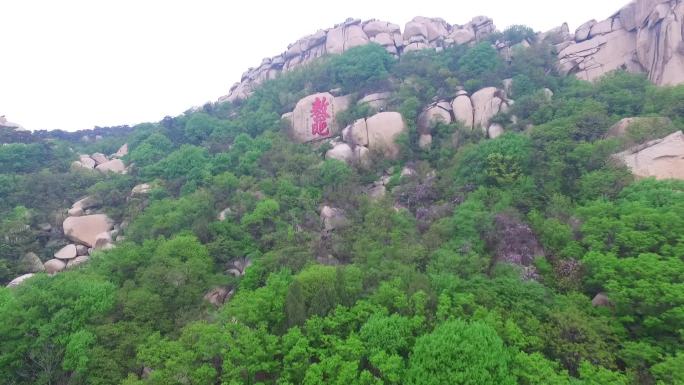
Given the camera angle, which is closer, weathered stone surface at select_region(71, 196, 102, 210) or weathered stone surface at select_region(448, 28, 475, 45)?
weathered stone surface at select_region(71, 196, 102, 210)

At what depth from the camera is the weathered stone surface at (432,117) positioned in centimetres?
2538

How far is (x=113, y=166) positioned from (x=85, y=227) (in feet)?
29.4

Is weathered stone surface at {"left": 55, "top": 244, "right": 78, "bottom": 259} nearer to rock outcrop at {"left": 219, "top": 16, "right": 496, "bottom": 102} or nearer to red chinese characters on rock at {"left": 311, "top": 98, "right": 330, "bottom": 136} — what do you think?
red chinese characters on rock at {"left": 311, "top": 98, "right": 330, "bottom": 136}

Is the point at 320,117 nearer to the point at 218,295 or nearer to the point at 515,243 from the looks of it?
the point at 218,295

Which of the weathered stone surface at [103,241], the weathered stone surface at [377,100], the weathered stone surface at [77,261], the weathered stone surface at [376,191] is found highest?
the weathered stone surface at [377,100]

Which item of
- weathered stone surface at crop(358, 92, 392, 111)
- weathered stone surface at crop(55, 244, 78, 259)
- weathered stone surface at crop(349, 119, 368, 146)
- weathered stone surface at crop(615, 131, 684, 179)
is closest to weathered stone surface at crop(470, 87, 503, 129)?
weathered stone surface at crop(358, 92, 392, 111)

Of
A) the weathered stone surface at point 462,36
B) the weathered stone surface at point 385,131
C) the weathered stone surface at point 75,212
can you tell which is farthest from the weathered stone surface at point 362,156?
the weathered stone surface at point 75,212

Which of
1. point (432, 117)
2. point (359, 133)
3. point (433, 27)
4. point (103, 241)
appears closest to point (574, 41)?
point (433, 27)

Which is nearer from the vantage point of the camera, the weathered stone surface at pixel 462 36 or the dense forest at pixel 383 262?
the dense forest at pixel 383 262

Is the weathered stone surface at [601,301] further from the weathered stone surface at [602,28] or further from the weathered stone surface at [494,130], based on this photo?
the weathered stone surface at [602,28]

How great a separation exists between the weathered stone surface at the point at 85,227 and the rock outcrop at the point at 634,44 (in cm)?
3291

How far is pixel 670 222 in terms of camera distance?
39.3ft

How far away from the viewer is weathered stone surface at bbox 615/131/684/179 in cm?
1577

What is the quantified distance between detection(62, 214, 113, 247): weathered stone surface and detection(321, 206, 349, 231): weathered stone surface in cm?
1315
